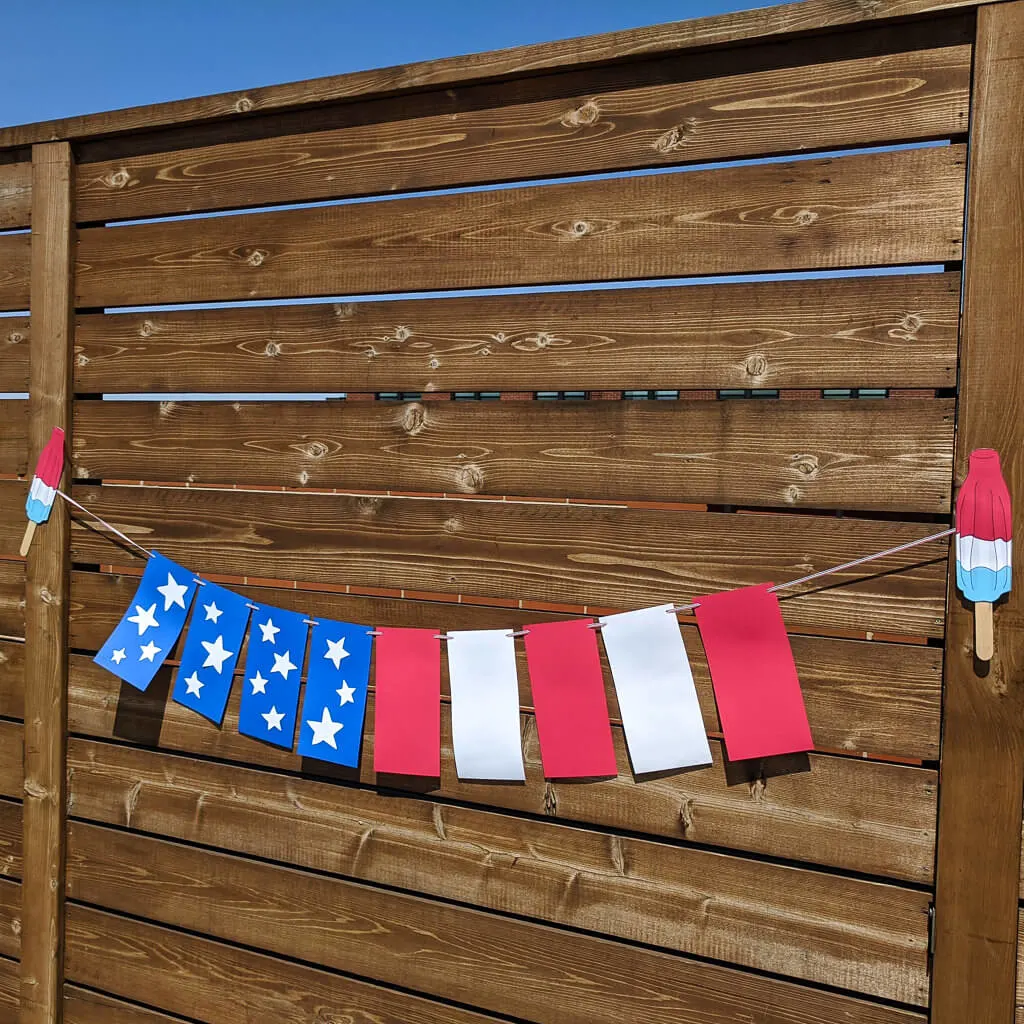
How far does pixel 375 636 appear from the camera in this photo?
192 cm

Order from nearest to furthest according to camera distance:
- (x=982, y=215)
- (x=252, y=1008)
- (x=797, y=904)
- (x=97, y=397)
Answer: (x=982, y=215) → (x=797, y=904) → (x=252, y=1008) → (x=97, y=397)

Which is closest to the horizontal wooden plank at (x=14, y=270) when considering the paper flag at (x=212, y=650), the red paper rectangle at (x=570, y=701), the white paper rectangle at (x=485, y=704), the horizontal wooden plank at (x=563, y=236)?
the horizontal wooden plank at (x=563, y=236)

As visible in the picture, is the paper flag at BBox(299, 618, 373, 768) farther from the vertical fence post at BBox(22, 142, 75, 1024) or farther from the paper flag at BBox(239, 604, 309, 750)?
the vertical fence post at BBox(22, 142, 75, 1024)

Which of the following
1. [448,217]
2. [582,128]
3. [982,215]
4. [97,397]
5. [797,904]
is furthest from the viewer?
[97,397]

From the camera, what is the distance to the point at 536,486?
5.94 feet

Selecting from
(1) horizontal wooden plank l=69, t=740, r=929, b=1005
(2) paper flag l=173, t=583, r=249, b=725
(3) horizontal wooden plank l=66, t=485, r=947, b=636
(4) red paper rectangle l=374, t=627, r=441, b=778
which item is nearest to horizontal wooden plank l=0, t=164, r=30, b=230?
(3) horizontal wooden plank l=66, t=485, r=947, b=636

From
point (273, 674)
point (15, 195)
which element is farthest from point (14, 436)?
point (273, 674)

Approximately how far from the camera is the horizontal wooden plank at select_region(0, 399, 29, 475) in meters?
2.35

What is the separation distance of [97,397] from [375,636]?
105 centimetres

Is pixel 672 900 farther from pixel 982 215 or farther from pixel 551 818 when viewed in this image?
pixel 982 215

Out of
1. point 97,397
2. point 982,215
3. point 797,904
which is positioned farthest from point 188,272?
point 797,904

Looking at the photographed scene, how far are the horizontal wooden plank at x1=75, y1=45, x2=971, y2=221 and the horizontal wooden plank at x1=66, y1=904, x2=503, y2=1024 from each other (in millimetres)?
1837

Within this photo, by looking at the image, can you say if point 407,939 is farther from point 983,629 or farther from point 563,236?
point 563,236

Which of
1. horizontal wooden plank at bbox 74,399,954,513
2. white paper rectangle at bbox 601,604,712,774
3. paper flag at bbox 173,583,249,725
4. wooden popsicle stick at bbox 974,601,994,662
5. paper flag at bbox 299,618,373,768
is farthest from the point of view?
paper flag at bbox 173,583,249,725
